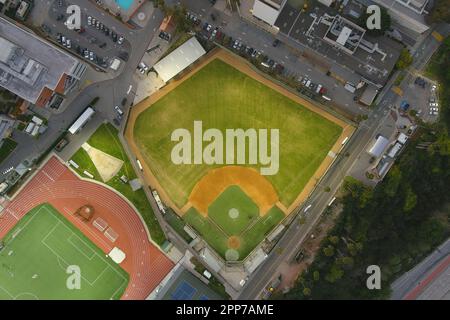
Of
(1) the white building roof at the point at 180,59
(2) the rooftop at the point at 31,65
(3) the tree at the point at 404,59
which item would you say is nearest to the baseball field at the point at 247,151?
(1) the white building roof at the point at 180,59

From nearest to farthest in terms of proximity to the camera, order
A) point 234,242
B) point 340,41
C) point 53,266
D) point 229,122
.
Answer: point 340,41
point 234,242
point 229,122
point 53,266

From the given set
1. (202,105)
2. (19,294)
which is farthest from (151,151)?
(19,294)

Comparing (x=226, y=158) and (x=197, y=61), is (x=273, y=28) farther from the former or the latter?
(x=226, y=158)

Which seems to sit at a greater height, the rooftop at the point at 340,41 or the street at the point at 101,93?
the rooftop at the point at 340,41

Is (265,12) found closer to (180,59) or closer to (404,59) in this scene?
(180,59)

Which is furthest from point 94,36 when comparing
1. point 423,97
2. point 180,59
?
point 423,97

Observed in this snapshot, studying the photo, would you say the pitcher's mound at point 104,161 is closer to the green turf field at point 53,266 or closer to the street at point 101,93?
the street at point 101,93

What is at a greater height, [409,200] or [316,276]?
[409,200]
